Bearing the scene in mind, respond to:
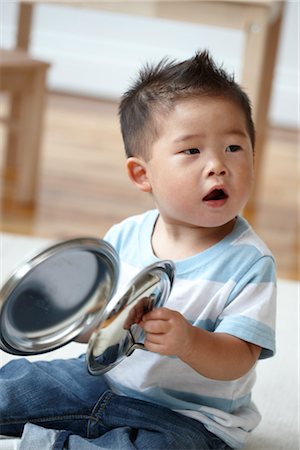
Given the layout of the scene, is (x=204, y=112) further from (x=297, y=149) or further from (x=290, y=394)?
(x=297, y=149)

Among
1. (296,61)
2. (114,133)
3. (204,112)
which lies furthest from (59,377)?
(296,61)

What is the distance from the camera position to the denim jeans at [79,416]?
1.02 metres

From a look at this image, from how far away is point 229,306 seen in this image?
103 centimetres

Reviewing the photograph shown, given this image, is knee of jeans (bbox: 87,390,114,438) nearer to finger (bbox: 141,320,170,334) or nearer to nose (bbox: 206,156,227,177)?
finger (bbox: 141,320,170,334)

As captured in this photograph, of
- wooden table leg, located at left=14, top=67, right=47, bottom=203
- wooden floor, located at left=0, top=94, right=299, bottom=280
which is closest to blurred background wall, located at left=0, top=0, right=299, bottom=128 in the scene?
wooden floor, located at left=0, top=94, right=299, bottom=280

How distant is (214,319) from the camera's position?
3.46ft

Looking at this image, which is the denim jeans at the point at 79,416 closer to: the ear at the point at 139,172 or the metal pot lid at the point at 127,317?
the metal pot lid at the point at 127,317

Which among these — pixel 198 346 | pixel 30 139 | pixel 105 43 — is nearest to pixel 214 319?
pixel 198 346

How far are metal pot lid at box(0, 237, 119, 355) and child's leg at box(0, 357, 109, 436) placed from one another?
2.9 inches

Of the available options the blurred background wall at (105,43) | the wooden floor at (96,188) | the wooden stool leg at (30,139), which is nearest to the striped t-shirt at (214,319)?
the wooden floor at (96,188)

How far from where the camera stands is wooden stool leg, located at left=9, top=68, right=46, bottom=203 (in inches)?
102

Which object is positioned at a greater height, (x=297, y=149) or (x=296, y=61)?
(x=296, y=61)

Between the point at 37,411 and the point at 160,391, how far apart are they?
14 cm

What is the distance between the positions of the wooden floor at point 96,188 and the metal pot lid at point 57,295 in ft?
4.28
